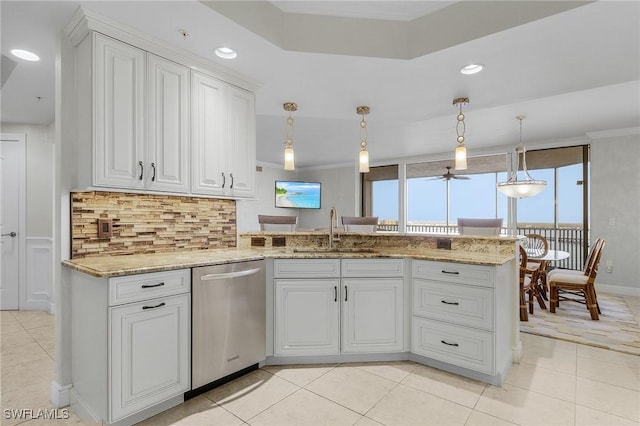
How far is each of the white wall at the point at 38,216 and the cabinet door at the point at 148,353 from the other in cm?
313

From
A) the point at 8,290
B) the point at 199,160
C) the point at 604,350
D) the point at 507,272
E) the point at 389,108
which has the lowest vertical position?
the point at 604,350

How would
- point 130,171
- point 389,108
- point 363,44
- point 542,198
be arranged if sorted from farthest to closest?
point 542,198, point 389,108, point 363,44, point 130,171

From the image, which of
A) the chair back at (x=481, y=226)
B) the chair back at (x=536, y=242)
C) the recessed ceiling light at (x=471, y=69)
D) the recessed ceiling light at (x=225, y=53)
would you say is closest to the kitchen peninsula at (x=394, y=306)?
the chair back at (x=481, y=226)

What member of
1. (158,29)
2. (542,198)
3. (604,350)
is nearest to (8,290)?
(158,29)

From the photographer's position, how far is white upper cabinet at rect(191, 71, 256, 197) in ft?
8.00

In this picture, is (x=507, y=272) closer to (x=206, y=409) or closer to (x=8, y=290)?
(x=206, y=409)

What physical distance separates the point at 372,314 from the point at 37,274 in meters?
4.12

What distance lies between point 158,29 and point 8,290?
157 inches

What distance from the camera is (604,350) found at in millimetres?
2877

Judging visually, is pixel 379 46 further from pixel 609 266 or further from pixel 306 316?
pixel 609 266

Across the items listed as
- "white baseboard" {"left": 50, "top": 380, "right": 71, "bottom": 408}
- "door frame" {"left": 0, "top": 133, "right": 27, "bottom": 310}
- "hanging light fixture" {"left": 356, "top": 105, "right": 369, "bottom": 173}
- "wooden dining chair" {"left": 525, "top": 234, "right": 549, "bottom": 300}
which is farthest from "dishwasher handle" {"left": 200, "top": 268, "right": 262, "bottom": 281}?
"door frame" {"left": 0, "top": 133, "right": 27, "bottom": 310}

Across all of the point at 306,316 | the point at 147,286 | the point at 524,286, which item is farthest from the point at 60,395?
the point at 524,286

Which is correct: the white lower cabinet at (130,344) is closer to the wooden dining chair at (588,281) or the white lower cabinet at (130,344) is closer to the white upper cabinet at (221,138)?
the white upper cabinet at (221,138)

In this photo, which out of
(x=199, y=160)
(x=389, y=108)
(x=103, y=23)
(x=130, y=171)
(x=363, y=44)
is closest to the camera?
(x=103, y=23)
